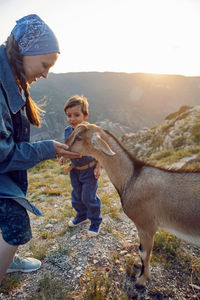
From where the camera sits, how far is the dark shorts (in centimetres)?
228

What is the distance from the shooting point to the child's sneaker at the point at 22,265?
340cm

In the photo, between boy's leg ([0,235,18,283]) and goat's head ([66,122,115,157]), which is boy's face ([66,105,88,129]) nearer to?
goat's head ([66,122,115,157])

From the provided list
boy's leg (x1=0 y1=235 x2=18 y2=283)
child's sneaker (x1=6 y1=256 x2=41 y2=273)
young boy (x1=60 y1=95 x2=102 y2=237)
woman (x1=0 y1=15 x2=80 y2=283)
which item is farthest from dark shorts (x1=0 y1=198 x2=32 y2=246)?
young boy (x1=60 y1=95 x2=102 y2=237)

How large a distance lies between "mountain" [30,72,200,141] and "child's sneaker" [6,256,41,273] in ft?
287

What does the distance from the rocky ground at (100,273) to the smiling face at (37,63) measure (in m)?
3.07

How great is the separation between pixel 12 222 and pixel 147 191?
6.50 ft

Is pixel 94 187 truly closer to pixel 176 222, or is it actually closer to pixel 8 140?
pixel 176 222

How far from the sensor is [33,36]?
2311 millimetres

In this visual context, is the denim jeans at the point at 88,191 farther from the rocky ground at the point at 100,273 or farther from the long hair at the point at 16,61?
the long hair at the point at 16,61

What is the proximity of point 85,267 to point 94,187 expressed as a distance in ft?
5.03

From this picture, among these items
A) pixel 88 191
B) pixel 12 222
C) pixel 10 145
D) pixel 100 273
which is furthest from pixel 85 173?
pixel 10 145

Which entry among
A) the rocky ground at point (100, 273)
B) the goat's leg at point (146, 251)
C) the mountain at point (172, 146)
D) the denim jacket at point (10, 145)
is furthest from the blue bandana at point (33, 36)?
the mountain at point (172, 146)

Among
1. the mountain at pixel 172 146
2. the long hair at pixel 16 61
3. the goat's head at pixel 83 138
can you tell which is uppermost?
the long hair at pixel 16 61

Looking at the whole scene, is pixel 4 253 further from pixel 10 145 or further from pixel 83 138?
pixel 83 138
